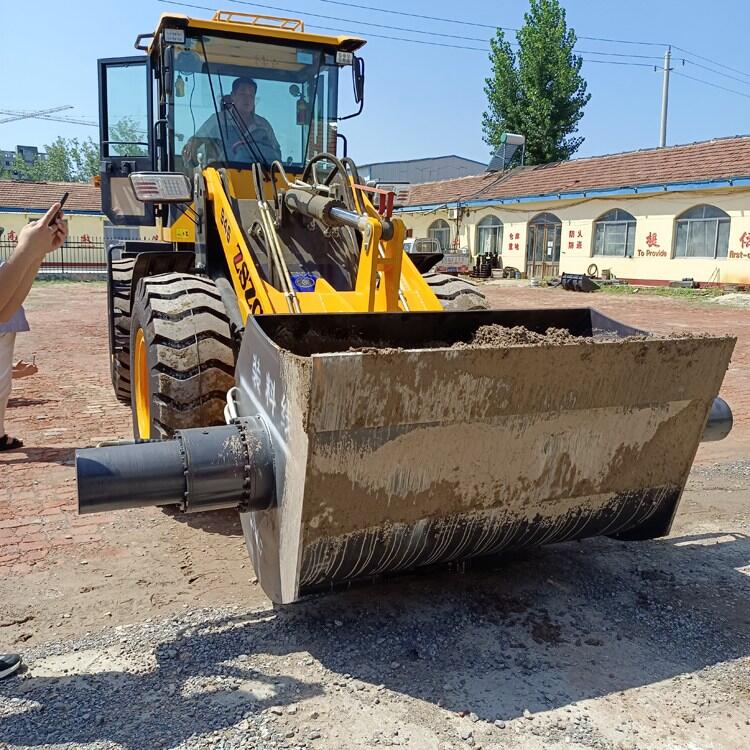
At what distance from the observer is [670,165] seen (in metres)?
24.3

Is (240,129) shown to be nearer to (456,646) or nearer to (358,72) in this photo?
(358,72)

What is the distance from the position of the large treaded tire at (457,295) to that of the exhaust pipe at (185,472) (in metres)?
2.70

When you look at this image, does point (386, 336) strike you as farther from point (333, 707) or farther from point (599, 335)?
point (333, 707)

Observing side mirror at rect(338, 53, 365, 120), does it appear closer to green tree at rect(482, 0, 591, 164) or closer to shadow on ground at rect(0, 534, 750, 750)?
shadow on ground at rect(0, 534, 750, 750)

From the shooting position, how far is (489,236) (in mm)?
31203

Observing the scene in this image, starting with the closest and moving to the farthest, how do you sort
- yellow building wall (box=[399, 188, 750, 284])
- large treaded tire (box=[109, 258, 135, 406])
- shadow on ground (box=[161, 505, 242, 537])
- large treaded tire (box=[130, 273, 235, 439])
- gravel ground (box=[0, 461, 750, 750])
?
gravel ground (box=[0, 461, 750, 750]) → large treaded tire (box=[130, 273, 235, 439]) → shadow on ground (box=[161, 505, 242, 537]) → large treaded tire (box=[109, 258, 135, 406]) → yellow building wall (box=[399, 188, 750, 284])

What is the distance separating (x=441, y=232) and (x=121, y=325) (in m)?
28.7

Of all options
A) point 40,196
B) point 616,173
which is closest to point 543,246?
point 616,173

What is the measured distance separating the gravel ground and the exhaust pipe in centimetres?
63

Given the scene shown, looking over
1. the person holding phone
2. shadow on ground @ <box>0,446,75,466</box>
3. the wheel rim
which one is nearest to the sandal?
shadow on ground @ <box>0,446,75,466</box>

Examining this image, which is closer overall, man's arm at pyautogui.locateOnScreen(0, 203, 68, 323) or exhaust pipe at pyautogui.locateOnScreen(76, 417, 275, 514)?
exhaust pipe at pyautogui.locateOnScreen(76, 417, 275, 514)

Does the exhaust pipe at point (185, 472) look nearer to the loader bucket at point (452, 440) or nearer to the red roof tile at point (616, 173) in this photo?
the loader bucket at point (452, 440)

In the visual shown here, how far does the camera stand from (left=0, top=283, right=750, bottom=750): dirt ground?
2.60 m

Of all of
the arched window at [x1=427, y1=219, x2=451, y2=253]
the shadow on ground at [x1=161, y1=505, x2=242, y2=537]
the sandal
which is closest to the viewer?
the shadow on ground at [x1=161, y1=505, x2=242, y2=537]
